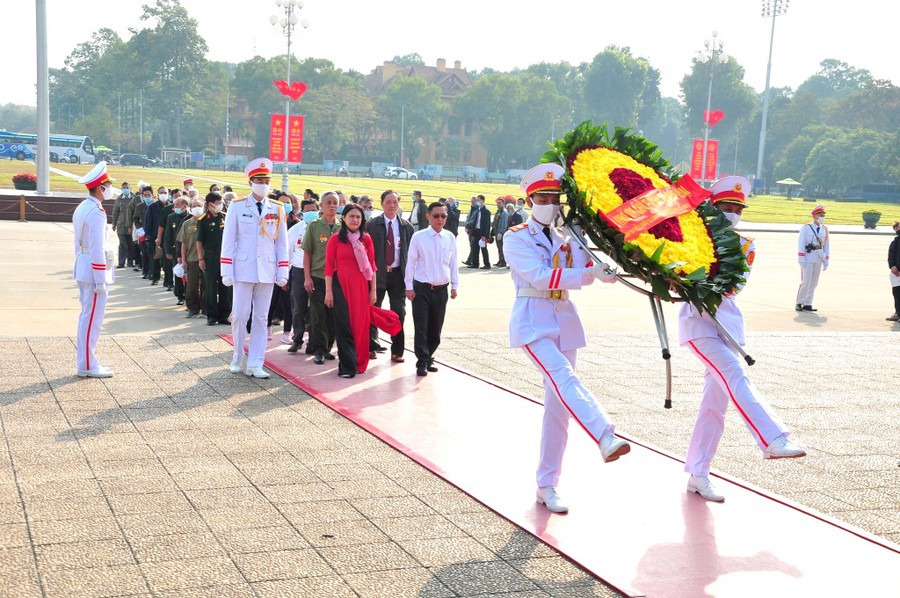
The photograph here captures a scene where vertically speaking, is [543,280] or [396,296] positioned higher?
[543,280]

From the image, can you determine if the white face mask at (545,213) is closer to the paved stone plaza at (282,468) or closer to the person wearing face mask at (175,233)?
the paved stone plaza at (282,468)

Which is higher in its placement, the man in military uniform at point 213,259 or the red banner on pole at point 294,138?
the red banner on pole at point 294,138

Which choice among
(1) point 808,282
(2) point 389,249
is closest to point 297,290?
(2) point 389,249

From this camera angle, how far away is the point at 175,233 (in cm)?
1534

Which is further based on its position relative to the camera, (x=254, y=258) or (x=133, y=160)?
(x=133, y=160)

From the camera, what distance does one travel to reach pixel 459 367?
1009 cm

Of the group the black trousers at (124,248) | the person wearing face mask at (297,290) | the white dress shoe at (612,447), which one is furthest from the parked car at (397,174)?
the white dress shoe at (612,447)

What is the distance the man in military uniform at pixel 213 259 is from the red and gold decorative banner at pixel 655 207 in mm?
7926

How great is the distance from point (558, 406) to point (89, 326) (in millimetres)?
5003

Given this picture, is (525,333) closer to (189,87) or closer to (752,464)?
(752,464)

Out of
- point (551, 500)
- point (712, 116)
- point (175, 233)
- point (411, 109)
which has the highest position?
point (411, 109)

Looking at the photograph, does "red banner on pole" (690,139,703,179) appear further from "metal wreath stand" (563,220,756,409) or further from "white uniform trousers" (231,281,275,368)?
"metal wreath stand" (563,220,756,409)

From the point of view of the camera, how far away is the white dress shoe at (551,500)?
18.0ft

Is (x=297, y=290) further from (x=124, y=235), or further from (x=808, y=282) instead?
(x=124, y=235)
